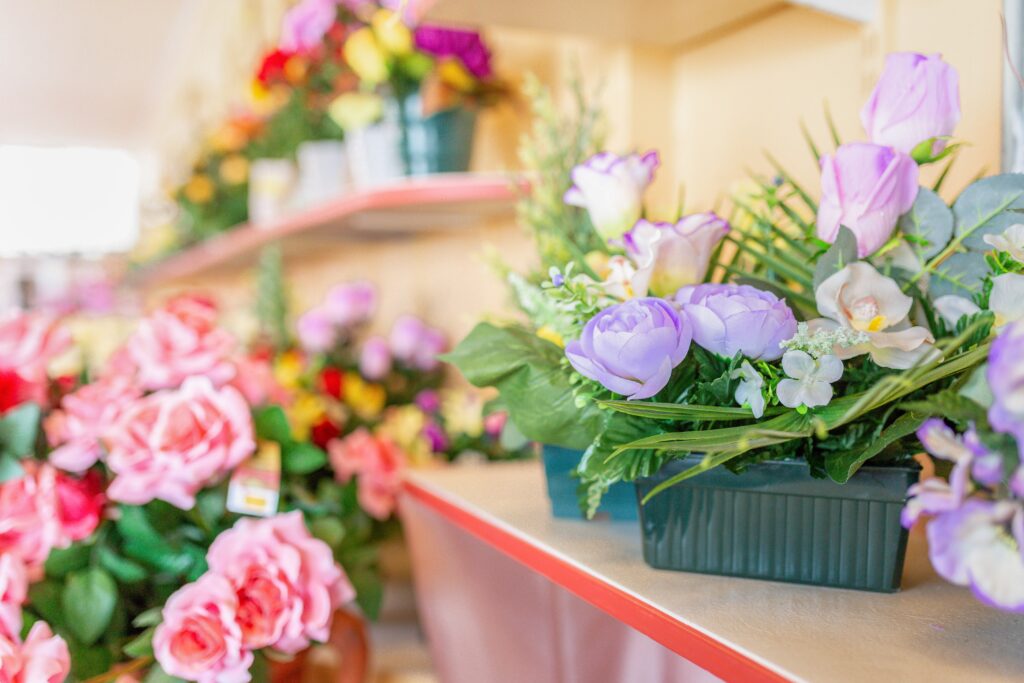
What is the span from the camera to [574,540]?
61cm

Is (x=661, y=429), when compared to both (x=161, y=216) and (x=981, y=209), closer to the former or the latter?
(x=981, y=209)

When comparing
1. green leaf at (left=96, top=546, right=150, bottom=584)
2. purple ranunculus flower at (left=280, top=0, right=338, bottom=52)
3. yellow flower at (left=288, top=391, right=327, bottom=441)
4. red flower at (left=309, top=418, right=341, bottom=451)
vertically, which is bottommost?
green leaf at (left=96, top=546, right=150, bottom=584)

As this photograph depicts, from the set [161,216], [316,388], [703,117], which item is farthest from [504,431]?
[161,216]

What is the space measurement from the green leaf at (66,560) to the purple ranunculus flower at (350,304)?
2.90 feet

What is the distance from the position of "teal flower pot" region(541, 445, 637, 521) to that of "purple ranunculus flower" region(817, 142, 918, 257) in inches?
10.0

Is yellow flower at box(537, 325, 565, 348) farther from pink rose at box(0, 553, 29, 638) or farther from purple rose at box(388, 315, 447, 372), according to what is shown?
purple rose at box(388, 315, 447, 372)

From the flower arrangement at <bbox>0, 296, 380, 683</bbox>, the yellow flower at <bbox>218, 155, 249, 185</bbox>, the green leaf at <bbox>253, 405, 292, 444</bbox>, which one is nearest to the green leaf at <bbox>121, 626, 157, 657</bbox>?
the flower arrangement at <bbox>0, 296, 380, 683</bbox>

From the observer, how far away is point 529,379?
1.86 feet

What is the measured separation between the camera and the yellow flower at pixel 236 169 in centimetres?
227

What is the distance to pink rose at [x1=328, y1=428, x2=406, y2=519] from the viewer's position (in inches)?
40.2

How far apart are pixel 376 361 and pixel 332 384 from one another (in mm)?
130

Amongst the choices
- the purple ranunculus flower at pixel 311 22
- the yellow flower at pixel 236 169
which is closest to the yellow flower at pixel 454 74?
the purple ranunculus flower at pixel 311 22

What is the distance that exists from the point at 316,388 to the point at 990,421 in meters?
1.14

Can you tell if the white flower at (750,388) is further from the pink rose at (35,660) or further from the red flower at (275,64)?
the red flower at (275,64)
